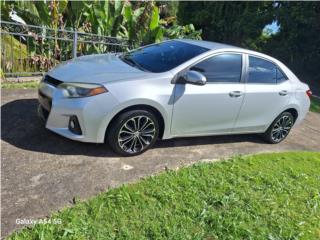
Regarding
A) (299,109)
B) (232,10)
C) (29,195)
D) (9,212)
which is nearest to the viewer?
(9,212)

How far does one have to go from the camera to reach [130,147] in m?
4.94

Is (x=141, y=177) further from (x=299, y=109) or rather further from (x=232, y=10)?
(x=232, y=10)

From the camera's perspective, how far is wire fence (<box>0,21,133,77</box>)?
794 centimetres

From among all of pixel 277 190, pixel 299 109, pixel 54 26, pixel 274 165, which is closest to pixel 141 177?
pixel 277 190

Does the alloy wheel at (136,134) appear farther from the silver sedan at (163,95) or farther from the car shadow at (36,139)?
the car shadow at (36,139)

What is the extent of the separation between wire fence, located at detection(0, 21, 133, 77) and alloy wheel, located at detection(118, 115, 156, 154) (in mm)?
4328

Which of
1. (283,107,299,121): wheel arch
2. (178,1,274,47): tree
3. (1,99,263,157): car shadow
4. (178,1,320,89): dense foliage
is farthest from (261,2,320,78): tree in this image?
(1,99,263,157): car shadow

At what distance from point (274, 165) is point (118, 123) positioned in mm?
2715

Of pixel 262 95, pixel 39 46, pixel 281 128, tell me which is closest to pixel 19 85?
pixel 39 46

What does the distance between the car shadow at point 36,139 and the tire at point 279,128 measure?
103 cm

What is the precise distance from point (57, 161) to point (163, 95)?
5.41 feet


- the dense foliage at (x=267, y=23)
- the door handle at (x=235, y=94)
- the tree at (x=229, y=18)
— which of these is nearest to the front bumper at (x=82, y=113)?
the door handle at (x=235, y=94)

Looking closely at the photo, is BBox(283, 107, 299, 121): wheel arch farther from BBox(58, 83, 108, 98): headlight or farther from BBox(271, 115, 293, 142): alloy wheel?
BBox(58, 83, 108, 98): headlight

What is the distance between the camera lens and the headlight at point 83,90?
4516 mm
